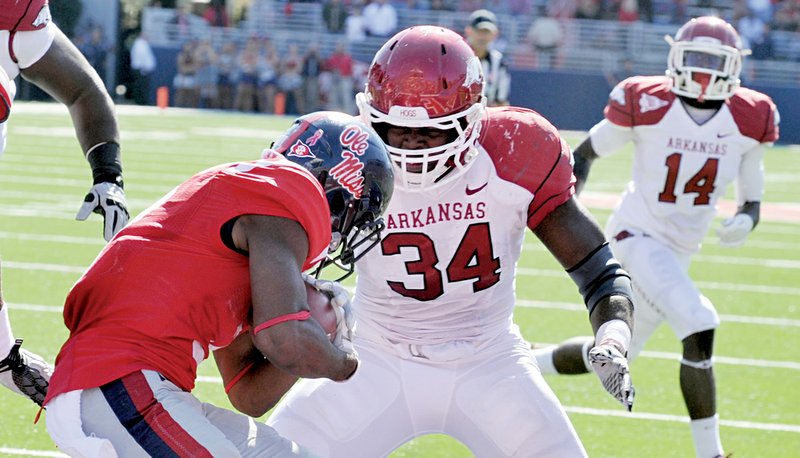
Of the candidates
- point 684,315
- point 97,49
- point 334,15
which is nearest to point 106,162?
point 684,315

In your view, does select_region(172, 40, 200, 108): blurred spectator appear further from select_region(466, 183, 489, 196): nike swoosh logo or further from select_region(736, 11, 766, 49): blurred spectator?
select_region(466, 183, 489, 196): nike swoosh logo

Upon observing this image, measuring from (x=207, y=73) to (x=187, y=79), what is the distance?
16.2 inches

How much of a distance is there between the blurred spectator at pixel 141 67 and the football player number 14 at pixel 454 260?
71.3 feet

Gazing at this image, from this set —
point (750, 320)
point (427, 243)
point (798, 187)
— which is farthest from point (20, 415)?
point (798, 187)

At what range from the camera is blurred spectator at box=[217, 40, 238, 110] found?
79.3ft

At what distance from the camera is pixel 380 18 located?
23328mm

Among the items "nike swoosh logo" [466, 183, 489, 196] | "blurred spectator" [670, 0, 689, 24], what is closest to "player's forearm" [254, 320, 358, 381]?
"nike swoosh logo" [466, 183, 489, 196]

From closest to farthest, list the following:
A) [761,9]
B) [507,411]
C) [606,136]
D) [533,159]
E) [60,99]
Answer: [507,411] < [533,159] < [60,99] < [606,136] < [761,9]

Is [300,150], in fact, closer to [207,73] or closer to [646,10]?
[646,10]

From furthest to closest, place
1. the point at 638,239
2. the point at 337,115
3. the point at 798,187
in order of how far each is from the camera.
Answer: the point at 798,187 < the point at 638,239 < the point at 337,115

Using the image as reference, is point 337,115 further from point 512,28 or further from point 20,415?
point 512,28

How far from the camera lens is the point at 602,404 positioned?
17.7 ft

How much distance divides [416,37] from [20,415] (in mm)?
2525

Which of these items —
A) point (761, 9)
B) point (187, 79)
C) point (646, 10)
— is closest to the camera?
point (761, 9)
